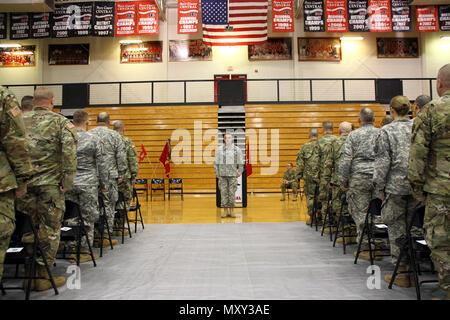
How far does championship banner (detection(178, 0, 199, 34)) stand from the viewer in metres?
12.6

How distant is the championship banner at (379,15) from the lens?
12586 millimetres

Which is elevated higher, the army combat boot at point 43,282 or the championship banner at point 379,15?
the championship banner at point 379,15

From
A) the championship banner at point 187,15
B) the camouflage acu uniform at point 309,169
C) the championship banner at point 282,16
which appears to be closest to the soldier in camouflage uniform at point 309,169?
the camouflage acu uniform at point 309,169

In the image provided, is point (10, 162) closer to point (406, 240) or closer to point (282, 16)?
point (406, 240)

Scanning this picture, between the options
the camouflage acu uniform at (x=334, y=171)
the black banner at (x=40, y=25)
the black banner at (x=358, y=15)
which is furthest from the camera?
the black banner at (x=40, y=25)

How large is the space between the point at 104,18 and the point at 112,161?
10.8m

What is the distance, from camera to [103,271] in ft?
10.7

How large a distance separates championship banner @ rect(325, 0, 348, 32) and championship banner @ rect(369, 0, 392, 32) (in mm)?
1060

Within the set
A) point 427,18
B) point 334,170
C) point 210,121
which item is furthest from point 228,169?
point 427,18

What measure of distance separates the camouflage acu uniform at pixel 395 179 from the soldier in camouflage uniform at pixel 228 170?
12.8ft

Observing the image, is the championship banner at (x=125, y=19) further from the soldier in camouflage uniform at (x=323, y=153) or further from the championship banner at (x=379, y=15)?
the soldier in camouflage uniform at (x=323, y=153)

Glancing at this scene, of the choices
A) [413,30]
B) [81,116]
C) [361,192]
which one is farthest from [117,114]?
[413,30]

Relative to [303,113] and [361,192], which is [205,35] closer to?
[303,113]

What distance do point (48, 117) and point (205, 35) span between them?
32.4 ft
